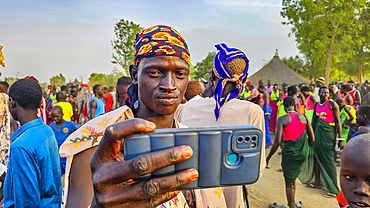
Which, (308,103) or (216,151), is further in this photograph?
(308,103)

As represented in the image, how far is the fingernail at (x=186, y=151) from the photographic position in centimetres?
80

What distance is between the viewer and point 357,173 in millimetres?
1330

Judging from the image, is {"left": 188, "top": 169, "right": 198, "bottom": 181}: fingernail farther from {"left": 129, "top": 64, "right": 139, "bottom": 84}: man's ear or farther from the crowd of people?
{"left": 129, "top": 64, "right": 139, "bottom": 84}: man's ear

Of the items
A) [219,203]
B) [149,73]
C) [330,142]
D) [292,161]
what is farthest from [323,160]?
[149,73]

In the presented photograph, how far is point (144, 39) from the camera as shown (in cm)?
125

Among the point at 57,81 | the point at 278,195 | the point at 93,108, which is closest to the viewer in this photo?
the point at 278,195

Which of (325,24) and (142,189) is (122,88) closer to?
(142,189)

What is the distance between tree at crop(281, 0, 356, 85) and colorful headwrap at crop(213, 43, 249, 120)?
1878 cm

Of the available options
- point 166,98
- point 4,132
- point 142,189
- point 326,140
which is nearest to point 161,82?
point 166,98

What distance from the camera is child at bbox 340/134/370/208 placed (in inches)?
50.4

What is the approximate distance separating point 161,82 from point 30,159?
4.96 feet

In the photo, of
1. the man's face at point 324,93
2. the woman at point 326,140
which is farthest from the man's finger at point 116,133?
the man's face at point 324,93

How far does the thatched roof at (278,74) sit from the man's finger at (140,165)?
23325 mm

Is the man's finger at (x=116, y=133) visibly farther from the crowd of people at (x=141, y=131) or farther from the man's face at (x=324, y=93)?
the man's face at (x=324, y=93)
